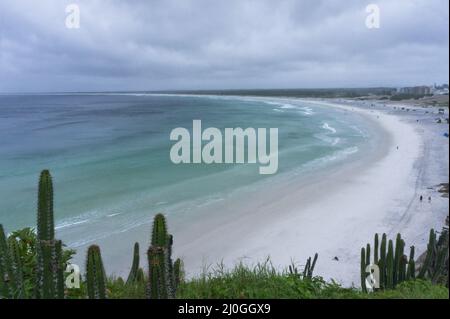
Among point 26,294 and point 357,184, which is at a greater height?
point 26,294

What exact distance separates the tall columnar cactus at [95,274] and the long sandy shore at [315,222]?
4.37 metres

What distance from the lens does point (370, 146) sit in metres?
32.2

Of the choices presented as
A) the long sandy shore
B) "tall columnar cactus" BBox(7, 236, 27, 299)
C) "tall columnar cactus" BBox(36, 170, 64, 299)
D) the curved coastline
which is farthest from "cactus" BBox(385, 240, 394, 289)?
"tall columnar cactus" BBox(7, 236, 27, 299)

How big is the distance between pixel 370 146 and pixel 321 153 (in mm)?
5392

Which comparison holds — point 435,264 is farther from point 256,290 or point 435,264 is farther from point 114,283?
point 114,283

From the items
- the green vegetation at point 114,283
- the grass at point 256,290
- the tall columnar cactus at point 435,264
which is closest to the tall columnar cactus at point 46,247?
the green vegetation at point 114,283

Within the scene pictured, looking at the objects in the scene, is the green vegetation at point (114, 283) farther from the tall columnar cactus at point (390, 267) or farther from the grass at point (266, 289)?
the tall columnar cactus at point (390, 267)

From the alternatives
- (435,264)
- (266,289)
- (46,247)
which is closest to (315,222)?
(435,264)

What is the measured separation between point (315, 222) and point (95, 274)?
1205cm

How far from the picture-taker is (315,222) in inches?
581

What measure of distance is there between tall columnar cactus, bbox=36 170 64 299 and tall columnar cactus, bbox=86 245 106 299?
35 centimetres
